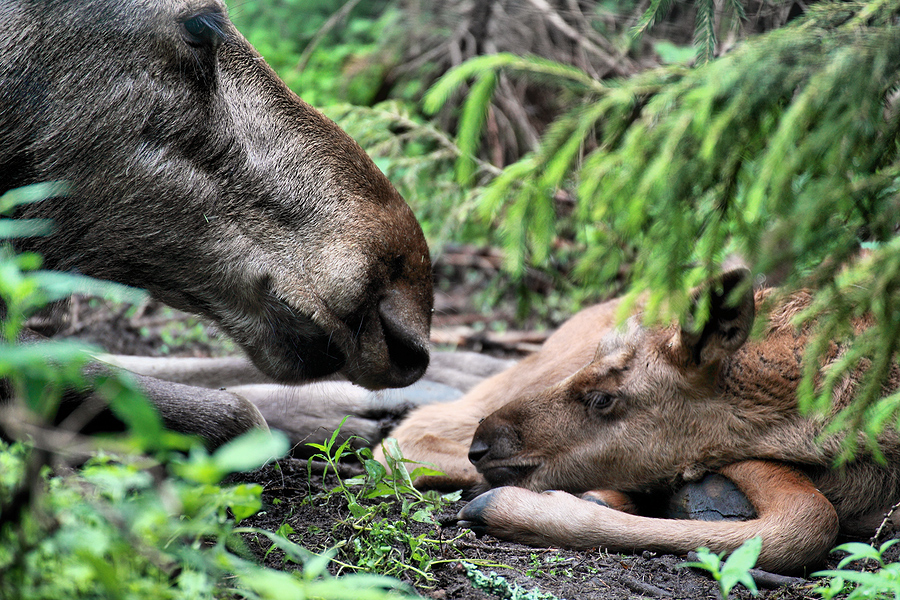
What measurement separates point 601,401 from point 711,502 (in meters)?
0.67

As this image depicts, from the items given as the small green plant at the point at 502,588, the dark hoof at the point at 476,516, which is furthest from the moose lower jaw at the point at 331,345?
the small green plant at the point at 502,588

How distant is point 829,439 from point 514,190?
270 centimetres

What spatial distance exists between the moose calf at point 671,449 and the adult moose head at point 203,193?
833 mm

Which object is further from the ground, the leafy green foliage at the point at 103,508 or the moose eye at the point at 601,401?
the leafy green foliage at the point at 103,508

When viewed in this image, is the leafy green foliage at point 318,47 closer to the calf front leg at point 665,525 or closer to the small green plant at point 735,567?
the calf front leg at point 665,525

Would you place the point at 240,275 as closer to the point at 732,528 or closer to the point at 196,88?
the point at 196,88

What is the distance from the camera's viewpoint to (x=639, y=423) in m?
3.49

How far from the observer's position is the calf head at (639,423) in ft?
11.0

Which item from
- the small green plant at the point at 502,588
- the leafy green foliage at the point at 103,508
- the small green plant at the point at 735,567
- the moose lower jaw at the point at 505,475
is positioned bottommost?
the moose lower jaw at the point at 505,475

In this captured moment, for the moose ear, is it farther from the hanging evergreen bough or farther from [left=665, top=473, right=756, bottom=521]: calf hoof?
the hanging evergreen bough

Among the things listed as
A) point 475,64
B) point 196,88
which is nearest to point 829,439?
point 475,64

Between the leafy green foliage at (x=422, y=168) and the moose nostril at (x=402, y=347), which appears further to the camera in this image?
the leafy green foliage at (x=422, y=168)

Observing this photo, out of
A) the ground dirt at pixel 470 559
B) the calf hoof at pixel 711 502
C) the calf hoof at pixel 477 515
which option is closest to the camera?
the ground dirt at pixel 470 559

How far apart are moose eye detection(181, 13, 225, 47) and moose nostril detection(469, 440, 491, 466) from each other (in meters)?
2.07
